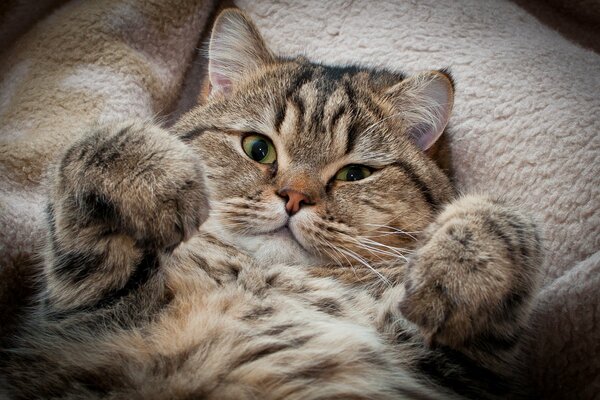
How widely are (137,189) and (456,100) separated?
42.1 inches

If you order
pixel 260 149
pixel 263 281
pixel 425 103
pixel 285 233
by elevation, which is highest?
pixel 425 103

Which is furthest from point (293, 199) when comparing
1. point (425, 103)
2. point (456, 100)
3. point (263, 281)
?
point (456, 100)

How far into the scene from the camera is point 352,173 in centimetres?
141

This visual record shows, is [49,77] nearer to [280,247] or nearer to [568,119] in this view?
[280,247]

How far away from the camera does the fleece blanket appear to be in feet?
4.31

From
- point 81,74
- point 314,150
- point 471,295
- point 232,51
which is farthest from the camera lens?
point 81,74

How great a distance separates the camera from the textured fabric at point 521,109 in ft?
4.17

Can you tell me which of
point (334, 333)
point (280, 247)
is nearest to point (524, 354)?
point (334, 333)

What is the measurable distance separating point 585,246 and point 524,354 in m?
0.32

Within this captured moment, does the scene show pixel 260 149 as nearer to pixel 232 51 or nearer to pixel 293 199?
pixel 293 199

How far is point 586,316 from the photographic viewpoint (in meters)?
1.23

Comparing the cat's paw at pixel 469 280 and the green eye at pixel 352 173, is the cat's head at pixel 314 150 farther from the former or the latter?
the cat's paw at pixel 469 280

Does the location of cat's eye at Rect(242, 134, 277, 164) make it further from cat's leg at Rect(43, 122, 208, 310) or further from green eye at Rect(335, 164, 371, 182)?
cat's leg at Rect(43, 122, 208, 310)

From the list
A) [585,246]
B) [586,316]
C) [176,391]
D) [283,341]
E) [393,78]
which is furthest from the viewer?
[393,78]
